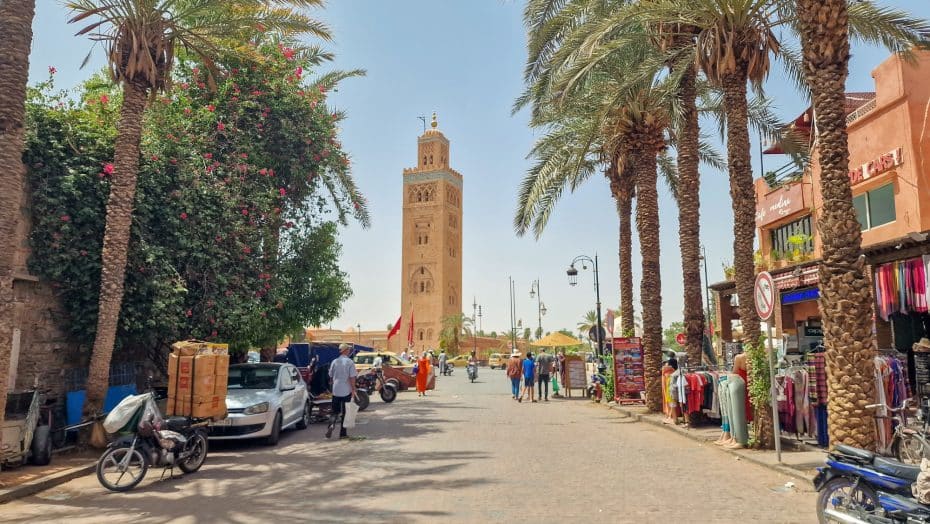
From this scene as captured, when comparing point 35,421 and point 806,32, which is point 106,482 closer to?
point 35,421

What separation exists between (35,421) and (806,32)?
12.6 meters

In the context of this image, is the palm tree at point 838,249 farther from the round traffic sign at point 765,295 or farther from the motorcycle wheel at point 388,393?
the motorcycle wheel at point 388,393

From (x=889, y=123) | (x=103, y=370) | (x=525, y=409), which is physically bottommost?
(x=525, y=409)

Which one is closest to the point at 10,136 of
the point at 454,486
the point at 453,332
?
the point at 454,486

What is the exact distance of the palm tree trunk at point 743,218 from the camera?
1084 centimetres

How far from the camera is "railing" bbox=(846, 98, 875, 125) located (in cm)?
1902

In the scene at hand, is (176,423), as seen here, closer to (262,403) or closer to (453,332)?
(262,403)

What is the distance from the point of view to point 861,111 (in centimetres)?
1962

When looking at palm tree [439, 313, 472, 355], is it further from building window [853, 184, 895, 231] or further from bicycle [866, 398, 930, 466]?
bicycle [866, 398, 930, 466]

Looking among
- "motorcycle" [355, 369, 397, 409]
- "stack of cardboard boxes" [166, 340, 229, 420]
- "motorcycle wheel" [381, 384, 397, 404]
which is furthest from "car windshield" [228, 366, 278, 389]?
"motorcycle wheel" [381, 384, 397, 404]

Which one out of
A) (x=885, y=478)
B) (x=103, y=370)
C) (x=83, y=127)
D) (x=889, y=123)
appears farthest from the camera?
(x=889, y=123)

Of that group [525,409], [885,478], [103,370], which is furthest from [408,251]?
[885,478]

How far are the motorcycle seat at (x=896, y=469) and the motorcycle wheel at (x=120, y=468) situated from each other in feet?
26.9

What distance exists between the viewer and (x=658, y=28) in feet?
46.6
